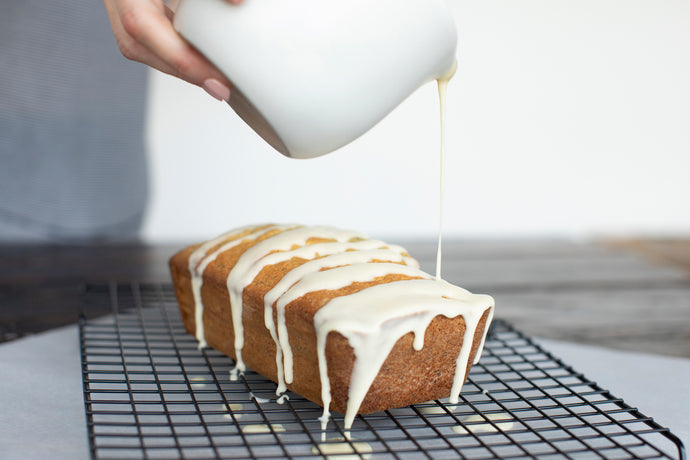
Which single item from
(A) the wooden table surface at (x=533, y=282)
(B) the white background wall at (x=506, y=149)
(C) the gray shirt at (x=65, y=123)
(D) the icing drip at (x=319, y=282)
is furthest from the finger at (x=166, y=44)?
(B) the white background wall at (x=506, y=149)

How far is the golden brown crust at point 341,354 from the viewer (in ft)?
3.22

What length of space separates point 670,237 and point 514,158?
1.08 m

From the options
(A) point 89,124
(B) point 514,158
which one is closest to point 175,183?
(A) point 89,124

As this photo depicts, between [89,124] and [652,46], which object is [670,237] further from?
[89,124]

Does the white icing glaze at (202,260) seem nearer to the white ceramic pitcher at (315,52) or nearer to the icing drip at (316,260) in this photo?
the icing drip at (316,260)

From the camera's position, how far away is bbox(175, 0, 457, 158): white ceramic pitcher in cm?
84

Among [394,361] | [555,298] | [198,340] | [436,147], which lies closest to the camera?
[394,361]

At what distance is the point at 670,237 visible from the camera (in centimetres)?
282

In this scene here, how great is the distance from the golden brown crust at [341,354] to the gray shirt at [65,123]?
1131mm

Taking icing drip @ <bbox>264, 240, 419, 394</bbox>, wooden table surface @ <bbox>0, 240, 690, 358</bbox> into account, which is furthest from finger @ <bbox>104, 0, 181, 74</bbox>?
wooden table surface @ <bbox>0, 240, 690, 358</bbox>

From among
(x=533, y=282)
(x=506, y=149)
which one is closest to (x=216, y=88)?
(x=533, y=282)

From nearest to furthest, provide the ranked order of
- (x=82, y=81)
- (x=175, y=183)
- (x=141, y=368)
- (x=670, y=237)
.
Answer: (x=141, y=368) < (x=82, y=81) < (x=670, y=237) < (x=175, y=183)

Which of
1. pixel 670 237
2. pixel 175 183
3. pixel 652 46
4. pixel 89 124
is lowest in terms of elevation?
pixel 670 237

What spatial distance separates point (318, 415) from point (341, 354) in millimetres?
121
